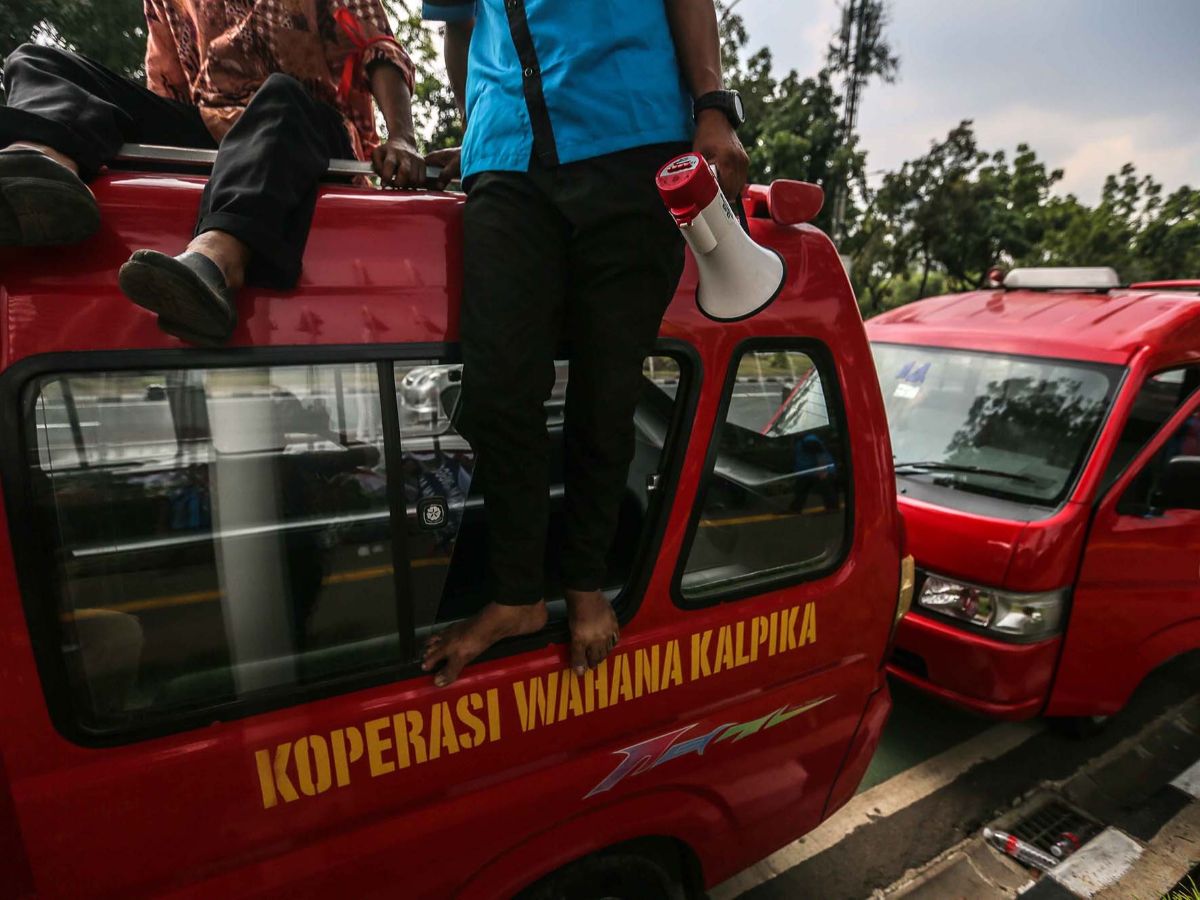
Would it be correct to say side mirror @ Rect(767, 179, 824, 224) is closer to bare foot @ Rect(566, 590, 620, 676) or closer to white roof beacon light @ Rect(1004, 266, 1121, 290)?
bare foot @ Rect(566, 590, 620, 676)

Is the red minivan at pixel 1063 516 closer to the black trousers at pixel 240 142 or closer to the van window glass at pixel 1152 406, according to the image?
the van window glass at pixel 1152 406

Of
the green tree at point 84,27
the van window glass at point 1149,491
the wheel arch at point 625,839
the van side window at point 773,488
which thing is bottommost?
the wheel arch at point 625,839

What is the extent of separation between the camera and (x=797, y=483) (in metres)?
1.84

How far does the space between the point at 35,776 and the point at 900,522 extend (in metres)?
2.02

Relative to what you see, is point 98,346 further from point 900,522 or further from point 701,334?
point 900,522

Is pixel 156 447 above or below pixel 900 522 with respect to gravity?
above

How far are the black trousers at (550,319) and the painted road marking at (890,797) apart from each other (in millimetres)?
1693

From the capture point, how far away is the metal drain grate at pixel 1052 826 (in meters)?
2.54

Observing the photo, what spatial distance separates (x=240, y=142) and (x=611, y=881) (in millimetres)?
1797

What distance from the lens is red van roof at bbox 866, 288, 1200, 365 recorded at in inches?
114

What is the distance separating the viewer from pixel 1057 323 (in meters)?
3.23

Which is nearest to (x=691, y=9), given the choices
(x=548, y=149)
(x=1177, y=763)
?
(x=548, y=149)

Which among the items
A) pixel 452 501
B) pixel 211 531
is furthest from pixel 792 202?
pixel 211 531

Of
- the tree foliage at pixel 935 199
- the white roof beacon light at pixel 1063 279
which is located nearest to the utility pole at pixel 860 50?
the tree foliage at pixel 935 199
